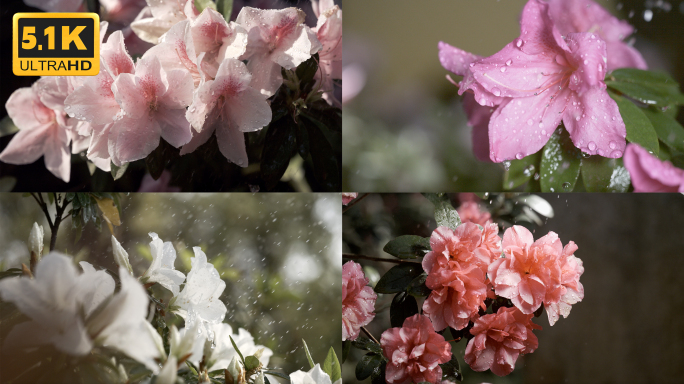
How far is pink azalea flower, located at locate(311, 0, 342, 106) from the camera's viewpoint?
0.71 m

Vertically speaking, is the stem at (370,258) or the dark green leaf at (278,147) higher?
the dark green leaf at (278,147)

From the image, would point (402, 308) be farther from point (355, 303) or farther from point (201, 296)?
point (201, 296)

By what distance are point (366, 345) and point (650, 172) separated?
1.75 feet

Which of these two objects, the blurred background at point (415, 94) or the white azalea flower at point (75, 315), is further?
the blurred background at point (415, 94)

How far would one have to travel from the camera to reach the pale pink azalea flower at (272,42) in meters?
0.68

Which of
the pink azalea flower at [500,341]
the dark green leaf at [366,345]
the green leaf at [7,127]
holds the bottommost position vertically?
the dark green leaf at [366,345]

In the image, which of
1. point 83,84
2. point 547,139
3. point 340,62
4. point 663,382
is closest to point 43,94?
point 83,84

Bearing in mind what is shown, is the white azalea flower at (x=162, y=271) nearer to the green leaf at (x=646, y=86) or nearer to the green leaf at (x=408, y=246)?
the green leaf at (x=408, y=246)

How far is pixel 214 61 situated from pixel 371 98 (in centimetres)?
24

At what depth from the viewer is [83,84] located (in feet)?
2.19

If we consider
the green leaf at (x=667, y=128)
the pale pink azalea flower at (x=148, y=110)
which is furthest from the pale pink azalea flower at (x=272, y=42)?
the green leaf at (x=667, y=128)

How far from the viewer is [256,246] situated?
731 millimetres

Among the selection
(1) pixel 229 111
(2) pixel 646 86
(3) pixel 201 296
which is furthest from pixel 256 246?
(2) pixel 646 86

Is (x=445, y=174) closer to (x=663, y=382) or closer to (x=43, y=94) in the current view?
(x=663, y=382)
